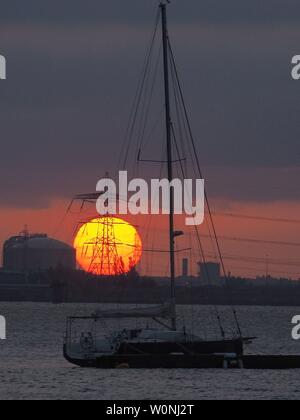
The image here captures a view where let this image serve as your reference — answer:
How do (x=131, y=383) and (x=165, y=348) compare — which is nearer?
(x=131, y=383)

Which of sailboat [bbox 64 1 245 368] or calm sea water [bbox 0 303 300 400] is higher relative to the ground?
sailboat [bbox 64 1 245 368]

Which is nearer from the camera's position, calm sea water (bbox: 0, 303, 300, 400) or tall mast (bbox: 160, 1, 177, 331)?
calm sea water (bbox: 0, 303, 300, 400)

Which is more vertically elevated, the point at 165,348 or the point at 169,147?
the point at 169,147

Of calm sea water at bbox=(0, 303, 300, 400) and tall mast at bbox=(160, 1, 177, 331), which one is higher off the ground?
tall mast at bbox=(160, 1, 177, 331)

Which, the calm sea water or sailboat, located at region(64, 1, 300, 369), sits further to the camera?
sailboat, located at region(64, 1, 300, 369)

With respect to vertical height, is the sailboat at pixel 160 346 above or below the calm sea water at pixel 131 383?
above

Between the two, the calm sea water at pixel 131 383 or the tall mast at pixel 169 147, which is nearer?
the calm sea water at pixel 131 383

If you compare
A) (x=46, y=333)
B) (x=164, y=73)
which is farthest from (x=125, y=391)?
(x=46, y=333)

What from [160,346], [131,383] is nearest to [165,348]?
[160,346]

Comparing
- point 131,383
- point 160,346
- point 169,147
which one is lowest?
point 131,383

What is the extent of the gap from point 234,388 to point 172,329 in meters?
11.9

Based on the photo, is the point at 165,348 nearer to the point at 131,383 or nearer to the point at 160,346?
the point at 160,346

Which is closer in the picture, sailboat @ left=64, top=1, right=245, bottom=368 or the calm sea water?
the calm sea water
